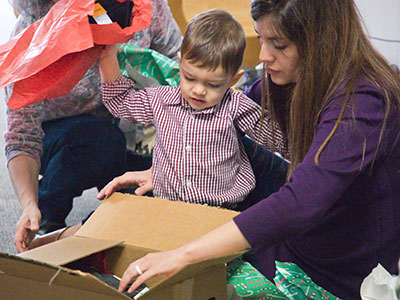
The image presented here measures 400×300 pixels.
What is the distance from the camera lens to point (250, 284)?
1.05 metres

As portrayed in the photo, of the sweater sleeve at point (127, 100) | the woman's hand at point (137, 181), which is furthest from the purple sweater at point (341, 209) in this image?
the sweater sleeve at point (127, 100)

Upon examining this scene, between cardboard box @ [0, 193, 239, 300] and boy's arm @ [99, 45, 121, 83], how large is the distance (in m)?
0.32

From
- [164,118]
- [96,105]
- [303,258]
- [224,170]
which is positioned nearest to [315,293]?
[303,258]

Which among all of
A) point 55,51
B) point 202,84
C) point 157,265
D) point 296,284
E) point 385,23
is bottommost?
point 385,23

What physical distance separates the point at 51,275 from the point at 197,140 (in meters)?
0.55

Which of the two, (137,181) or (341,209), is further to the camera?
(137,181)

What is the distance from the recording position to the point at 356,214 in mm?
1026

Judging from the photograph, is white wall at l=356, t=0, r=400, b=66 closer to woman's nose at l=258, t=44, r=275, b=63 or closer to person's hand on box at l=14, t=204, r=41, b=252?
woman's nose at l=258, t=44, r=275, b=63

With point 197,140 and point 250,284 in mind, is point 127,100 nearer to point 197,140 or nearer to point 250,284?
point 197,140

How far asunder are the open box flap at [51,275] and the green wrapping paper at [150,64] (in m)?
0.78

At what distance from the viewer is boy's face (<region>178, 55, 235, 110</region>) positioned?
114 centimetres

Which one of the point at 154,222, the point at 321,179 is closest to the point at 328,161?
the point at 321,179

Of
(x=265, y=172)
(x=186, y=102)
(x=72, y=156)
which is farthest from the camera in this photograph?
(x=72, y=156)

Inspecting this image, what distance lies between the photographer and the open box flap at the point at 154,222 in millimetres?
927
